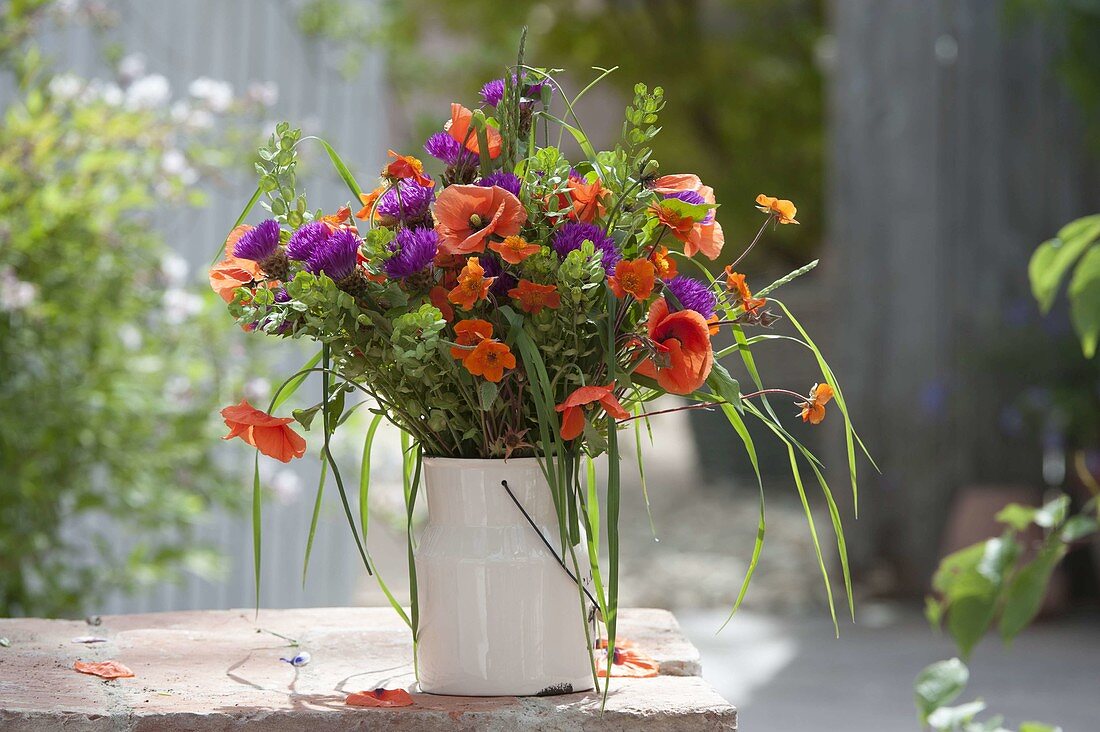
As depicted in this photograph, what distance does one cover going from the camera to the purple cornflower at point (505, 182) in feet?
2.89

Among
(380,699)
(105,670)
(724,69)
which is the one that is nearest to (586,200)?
(380,699)

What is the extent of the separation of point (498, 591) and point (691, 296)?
0.80 feet

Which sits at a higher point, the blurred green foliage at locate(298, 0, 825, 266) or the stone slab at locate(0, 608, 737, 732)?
the blurred green foliage at locate(298, 0, 825, 266)

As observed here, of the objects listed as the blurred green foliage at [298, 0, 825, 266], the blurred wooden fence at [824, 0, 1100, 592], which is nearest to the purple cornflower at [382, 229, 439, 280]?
the blurred wooden fence at [824, 0, 1100, 592]

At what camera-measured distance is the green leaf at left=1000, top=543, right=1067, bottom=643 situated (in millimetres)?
1208

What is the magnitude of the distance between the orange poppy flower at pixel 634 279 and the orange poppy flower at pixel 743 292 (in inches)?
3.4

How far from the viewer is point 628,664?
3.39 feet

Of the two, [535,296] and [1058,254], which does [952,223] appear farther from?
[535,296]

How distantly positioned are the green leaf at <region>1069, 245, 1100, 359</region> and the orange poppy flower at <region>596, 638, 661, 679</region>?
21.3 inches

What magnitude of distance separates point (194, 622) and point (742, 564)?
356 cm

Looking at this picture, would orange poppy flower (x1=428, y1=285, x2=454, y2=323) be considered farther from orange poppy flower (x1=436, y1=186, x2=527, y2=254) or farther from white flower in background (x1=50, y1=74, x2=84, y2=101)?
white flower in background (x1=50, y1=74, x2=84, y2=101)

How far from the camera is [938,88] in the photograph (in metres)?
3.83

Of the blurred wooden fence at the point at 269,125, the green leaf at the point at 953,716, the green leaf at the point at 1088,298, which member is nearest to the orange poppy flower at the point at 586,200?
the green leaf at the point at 1088,298

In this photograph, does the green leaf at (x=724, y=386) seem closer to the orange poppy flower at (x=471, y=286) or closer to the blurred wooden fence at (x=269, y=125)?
the orange poppy flower at (x=471, y=286)
